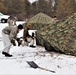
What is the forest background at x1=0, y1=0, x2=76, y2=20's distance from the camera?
60312mm

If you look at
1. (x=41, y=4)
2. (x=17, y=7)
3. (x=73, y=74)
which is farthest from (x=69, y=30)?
(x=41, y=4)

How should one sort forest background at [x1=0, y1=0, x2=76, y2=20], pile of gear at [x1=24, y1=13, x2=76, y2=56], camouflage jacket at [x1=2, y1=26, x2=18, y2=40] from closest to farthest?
camouflage jacket at [x1=2, y1=26, x2=18, y2=40]
pile of gear at [x1=24, y1=13, x2=76, y2=56]
forest background at [x1=0, y1=0, x2=76, y2=20]

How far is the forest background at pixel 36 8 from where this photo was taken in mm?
60312

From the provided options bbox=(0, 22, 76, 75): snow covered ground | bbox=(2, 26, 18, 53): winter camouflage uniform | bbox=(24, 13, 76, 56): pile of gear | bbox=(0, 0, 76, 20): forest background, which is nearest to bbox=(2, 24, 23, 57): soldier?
bbox=(2, 26, 18, 53): winter camouflage uniform

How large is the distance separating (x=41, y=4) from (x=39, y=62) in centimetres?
6458

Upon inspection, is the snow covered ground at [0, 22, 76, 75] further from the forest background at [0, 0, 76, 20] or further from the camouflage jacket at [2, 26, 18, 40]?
the forest background at [0, 0, 76, 20]

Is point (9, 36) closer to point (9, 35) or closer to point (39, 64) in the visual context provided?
point (9, 35)

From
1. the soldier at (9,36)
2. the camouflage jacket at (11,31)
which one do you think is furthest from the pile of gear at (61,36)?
the camouflage jacket at (11,31)

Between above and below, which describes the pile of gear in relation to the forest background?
below

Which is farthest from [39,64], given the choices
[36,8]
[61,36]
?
[36,8]

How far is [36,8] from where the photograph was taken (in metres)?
72.3

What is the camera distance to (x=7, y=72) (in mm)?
8211

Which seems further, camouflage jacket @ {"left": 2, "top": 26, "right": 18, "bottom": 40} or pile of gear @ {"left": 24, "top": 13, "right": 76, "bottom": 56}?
pile of gear @ {"left": 24, "top": 13, "right": 76, "bottom": 56}

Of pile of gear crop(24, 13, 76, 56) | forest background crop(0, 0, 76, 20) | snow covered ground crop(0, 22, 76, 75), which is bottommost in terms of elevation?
snow covered ground crop(0, 22, 76, 75)
